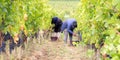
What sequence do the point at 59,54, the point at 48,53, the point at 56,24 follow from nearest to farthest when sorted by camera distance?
1. the point at 59,54
2. the point at 48,53
3. the point at 56,24

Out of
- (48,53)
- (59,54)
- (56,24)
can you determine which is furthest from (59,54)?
(56,24)

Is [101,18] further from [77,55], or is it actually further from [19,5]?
[77,55]

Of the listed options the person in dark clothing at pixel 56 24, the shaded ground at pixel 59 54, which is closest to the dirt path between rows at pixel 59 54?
the shaded ground at pixel 59 54

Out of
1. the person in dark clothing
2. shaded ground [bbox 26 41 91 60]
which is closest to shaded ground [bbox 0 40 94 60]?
shaded ground [bbox 26 41 91 60]

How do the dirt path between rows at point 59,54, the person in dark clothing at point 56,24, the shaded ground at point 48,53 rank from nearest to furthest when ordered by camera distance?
the shaded ground at point 48,53, the dirt path between rows at point 59,54, the person in dark clothing at point 56,24

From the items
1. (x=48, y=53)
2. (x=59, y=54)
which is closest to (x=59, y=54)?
(x=59, y=54)

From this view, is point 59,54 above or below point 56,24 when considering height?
below

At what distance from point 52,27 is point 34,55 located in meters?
4.73

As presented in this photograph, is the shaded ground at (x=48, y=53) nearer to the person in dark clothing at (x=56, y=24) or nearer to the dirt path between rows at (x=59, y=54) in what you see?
the dirt path between rows at (x=59, y=54)

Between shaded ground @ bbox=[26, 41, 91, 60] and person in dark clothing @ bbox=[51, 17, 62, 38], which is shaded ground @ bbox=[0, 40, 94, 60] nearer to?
shaded ground @ bbox=[26, 41, 91, 60]

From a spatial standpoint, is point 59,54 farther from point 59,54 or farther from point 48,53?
point 48,53

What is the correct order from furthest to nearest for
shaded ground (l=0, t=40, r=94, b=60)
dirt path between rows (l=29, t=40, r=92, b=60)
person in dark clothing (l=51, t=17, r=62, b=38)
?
person in dark clothing (l=51, t=17, r=62, b=38) < dirt path between rows (l=29, t=40, r=92, b=60) < shaded ground (l=0, t=40, r=94, b=60)

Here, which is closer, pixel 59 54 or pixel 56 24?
pixel 59 54

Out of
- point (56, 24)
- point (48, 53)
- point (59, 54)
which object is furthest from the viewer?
point (56, 24)
